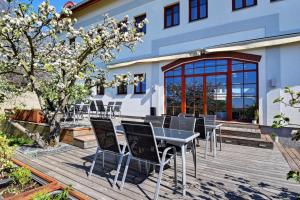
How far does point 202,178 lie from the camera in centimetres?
353

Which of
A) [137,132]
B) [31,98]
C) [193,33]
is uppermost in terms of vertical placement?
[193,33]

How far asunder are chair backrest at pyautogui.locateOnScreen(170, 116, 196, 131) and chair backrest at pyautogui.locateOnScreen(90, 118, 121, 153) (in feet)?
5.22

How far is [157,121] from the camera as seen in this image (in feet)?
15.4

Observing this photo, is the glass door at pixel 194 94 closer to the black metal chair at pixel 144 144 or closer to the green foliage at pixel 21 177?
the black metal chair at pixel 144 144

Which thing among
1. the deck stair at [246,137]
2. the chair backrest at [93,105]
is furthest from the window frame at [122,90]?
the deck stair at [246,137]

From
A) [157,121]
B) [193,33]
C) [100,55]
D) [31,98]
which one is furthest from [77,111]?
[193,33]

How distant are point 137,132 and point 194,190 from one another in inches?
47.0

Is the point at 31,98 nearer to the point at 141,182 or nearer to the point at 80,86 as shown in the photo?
the point at 80,86

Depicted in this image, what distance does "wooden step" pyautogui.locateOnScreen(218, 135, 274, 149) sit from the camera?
5.89 m

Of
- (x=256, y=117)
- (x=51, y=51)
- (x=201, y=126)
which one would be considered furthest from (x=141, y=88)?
(x=201, y=126)

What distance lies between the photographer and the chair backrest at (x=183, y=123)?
4.23 metres

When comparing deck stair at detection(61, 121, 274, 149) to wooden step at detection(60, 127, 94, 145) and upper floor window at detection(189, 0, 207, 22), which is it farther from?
upper floor window at detection(189, 0, 207, 22)

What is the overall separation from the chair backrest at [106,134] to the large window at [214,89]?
6.23 m

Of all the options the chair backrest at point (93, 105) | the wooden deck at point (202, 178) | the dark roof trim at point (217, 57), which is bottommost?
the wooden deck at point (202, 178)
